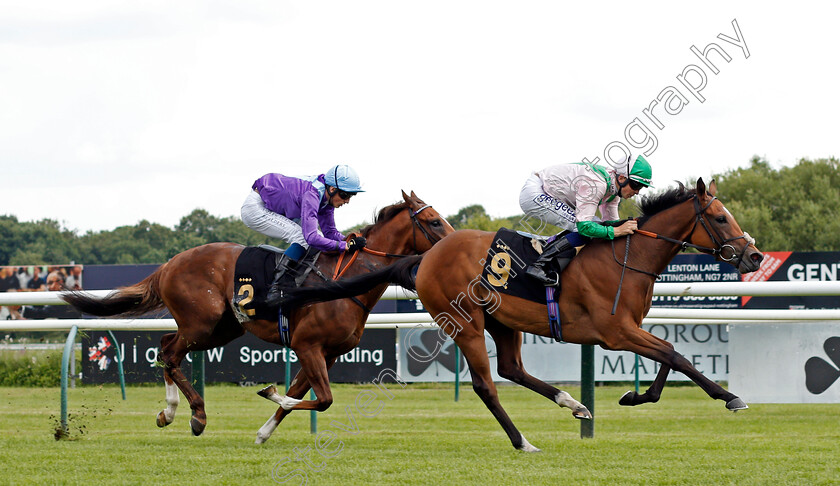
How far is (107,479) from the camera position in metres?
4.21

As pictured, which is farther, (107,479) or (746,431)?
(746,431)

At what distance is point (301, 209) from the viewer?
603cm

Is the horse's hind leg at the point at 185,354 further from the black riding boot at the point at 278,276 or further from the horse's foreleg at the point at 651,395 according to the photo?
the horse's foreleg at the point at 651,395

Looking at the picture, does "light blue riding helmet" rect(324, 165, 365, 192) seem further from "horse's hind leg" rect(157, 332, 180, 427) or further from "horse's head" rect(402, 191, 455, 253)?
"horse's hind leg" rect(157, 332, 180, 427)

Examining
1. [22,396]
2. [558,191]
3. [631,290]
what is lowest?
[22,396]

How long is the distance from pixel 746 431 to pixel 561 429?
4.39ft

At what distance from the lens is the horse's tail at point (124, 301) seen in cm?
650

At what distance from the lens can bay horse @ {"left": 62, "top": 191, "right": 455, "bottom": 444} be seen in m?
5.70

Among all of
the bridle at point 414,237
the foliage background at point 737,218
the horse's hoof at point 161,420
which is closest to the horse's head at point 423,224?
the bridle at point 414,237

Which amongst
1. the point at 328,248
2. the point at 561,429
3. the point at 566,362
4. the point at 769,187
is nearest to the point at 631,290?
the point at 328,248

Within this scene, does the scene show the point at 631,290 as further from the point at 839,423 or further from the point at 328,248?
the point at 839,423

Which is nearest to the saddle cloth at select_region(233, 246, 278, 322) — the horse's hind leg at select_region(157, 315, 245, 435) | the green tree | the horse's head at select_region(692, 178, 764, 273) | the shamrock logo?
the horse's hind leg at select_region(157, 315, 245, 435)

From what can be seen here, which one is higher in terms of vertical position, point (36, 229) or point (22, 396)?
point (36, 229)

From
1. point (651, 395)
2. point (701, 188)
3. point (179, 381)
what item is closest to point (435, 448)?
point (651, 395)
